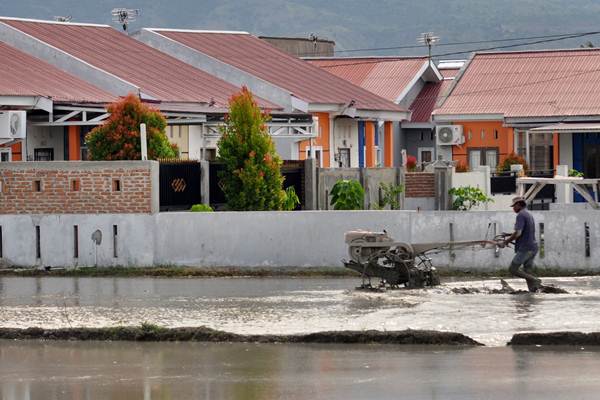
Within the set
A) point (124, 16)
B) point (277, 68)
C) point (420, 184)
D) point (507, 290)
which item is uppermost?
point (124, 16)

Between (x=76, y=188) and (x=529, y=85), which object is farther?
(x=529, y=85)

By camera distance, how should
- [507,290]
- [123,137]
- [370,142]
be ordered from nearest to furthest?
[507,290], [123,137], [370,142]

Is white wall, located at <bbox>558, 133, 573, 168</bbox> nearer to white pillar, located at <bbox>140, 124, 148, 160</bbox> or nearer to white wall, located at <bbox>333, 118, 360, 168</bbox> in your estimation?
white wall, located at <bbox>333, 118, 360, 168</bbox>

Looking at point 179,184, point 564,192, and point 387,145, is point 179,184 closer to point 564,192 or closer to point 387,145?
point 564,192

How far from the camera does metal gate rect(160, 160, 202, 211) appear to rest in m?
30.0

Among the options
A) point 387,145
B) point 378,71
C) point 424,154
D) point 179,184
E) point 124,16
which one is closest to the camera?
point 179,184

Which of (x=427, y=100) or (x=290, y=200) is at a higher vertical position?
(x=427, y=100)

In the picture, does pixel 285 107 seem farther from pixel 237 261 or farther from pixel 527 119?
pixel 237 261

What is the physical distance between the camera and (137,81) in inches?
1606

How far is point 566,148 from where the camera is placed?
50531 millimetres

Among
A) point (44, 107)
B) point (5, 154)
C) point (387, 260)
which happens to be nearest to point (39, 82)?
point (44, 107)

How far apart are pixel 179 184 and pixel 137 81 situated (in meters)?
10.9

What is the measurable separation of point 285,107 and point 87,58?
6162 mm

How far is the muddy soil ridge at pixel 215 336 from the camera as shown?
17.5 m
